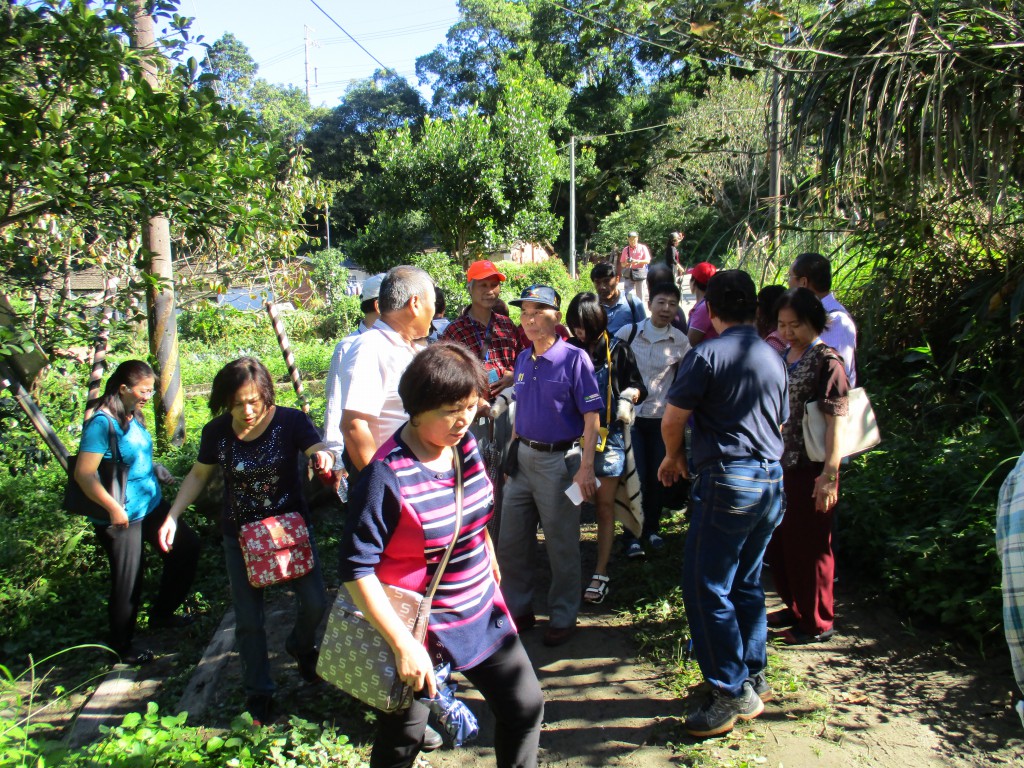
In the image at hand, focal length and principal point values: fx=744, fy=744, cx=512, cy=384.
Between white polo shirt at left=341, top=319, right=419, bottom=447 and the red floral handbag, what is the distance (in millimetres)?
579

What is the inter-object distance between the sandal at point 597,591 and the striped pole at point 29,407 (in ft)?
10.9

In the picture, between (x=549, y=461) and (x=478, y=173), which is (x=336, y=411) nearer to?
(x=549, y=461)

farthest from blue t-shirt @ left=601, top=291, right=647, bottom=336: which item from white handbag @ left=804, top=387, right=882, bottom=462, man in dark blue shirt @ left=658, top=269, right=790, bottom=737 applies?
man in dark blue shirt @ left=658, top=269, right=790, bottom=737

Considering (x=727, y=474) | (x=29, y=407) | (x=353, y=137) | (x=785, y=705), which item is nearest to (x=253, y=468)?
(x=727, y=474)

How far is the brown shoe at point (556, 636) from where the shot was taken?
152 inches

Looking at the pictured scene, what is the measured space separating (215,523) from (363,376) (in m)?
3.02

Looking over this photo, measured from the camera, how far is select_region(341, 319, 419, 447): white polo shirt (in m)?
3.07

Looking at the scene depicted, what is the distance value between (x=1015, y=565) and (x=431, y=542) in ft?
4.75

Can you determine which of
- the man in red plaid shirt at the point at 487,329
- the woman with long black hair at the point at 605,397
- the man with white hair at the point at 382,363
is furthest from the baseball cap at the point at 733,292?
the man in red plaid shirt at the point at 487,329

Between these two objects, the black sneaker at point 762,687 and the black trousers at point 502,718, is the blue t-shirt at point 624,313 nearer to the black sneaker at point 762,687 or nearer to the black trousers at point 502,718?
the black sneaker at point 762,687

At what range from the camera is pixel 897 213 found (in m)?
5.19

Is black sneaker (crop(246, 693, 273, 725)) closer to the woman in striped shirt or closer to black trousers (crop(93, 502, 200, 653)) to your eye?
black trousers (crop(93, 502, 200, 653))

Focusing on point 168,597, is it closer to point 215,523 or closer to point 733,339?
point 215,523

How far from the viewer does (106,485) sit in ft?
12.4
